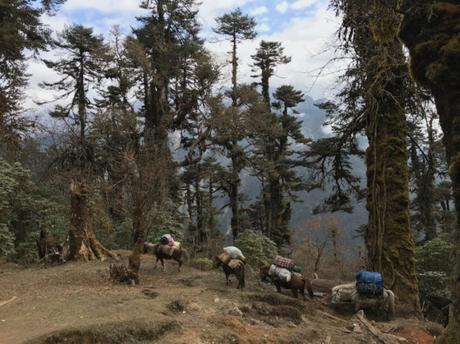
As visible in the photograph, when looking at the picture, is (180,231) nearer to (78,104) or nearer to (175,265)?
(175,265)

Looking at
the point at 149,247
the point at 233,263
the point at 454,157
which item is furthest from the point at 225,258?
the point at 454,157

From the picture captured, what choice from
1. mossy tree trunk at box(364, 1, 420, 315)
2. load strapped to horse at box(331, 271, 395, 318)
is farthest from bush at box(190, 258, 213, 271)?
load strapped to horse at box(331, 271, 395, 318)

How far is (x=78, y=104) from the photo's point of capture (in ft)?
99.0

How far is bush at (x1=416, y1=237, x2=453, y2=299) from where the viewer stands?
18.0 meters

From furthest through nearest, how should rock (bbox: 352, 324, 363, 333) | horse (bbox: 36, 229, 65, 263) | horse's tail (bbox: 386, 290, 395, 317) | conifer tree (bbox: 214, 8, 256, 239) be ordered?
conifer tree (bbox: 214, 8, 256, 239)
horse (bbox: 36, 229, 65, 263)
horse's tail (bbox: 386, 290, 395, 317)
rock (bbox: 352, 324, 363, 333)

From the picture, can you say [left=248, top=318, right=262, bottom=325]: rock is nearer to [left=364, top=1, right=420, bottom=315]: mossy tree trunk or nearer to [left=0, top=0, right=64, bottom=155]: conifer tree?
[left=364, top=1, right=420, bottom=315]: mossy tree trunk

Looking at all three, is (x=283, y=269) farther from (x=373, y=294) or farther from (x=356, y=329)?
(x=356, y=329)

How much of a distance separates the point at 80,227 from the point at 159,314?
9.40m

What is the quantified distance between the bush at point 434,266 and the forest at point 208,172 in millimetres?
59

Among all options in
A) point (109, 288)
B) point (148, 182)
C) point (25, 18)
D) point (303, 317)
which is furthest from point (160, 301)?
point (25, 18)

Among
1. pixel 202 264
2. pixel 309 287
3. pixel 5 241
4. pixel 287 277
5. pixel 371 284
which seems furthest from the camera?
pixel 5 241

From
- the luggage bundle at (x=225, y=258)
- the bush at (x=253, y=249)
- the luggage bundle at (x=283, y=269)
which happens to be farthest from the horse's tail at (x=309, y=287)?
the bush at (x=253, y=249)

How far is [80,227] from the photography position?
54.9 feet

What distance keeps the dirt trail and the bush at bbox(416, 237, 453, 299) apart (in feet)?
26.7
